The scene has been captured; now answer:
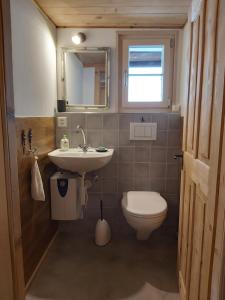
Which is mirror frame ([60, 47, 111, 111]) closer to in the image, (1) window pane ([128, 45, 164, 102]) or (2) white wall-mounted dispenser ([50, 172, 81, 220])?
(1) window pane ([128, 45, 164, 102])

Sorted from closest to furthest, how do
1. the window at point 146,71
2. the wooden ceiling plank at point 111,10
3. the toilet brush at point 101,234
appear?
the wooden ceiling plank at point 111,10, the toilet brush at point 101,234, the window at point 146,71

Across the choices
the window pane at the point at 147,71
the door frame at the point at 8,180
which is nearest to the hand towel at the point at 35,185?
the door frame at the point at 8,180

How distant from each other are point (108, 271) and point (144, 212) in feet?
1.82

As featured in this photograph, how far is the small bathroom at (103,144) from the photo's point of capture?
5.21 feet

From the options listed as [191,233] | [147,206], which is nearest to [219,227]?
[191,233]

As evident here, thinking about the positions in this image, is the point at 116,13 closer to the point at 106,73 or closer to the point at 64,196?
the point at 106,73

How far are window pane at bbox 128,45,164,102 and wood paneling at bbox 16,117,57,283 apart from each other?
3.05ft

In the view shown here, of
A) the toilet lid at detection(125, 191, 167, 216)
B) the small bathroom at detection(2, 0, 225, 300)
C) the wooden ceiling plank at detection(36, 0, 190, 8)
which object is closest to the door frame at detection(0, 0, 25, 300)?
the small bathroom at detection(2, 0, 225, 300)

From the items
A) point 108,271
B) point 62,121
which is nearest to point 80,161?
point 62,121

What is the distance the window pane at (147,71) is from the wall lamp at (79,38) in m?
0.48

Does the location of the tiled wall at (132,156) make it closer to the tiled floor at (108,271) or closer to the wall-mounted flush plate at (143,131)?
the wall-mounted flush plate at (143,131)

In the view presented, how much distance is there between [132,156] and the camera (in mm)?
2287

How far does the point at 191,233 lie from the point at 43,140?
1357mm

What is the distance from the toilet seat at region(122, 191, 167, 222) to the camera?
5.76 ft
